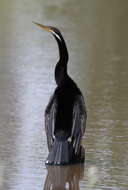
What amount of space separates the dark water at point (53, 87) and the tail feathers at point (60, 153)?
50mm

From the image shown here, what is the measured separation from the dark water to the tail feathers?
5cm

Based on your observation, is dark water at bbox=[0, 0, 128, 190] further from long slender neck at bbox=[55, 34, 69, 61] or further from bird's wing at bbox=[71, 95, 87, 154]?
long slender neck at bbox=[55, 34, 69, 61]

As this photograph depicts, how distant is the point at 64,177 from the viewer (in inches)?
156

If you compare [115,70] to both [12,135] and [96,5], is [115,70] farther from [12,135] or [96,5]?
[96,5]

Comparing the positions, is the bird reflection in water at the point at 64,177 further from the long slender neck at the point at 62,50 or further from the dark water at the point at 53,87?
the long slender neck at the point at 62,50

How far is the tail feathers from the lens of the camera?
404 cm

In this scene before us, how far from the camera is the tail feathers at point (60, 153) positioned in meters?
4.04

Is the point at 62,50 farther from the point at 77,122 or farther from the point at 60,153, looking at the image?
the point at 60,153

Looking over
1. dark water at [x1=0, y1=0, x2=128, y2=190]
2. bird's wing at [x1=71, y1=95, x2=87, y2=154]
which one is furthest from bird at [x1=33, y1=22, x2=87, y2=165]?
dark water at [x1=0, y1=0, x2=128, y2=190]

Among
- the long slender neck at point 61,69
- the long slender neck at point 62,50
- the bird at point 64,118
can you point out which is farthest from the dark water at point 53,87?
the long slender neck at point 62,50

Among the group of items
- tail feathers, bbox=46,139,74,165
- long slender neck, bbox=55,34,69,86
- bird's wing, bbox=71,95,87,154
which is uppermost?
long slender neck, bbox=55,34,69,86

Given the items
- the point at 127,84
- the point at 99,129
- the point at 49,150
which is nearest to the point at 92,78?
the point at 127,84

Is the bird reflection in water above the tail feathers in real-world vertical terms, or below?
below

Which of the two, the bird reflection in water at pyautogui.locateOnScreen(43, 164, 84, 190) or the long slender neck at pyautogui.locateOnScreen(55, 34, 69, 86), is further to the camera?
the long slender neck at pyautogui.locateOnScreen(55, 34, 69, 86)
